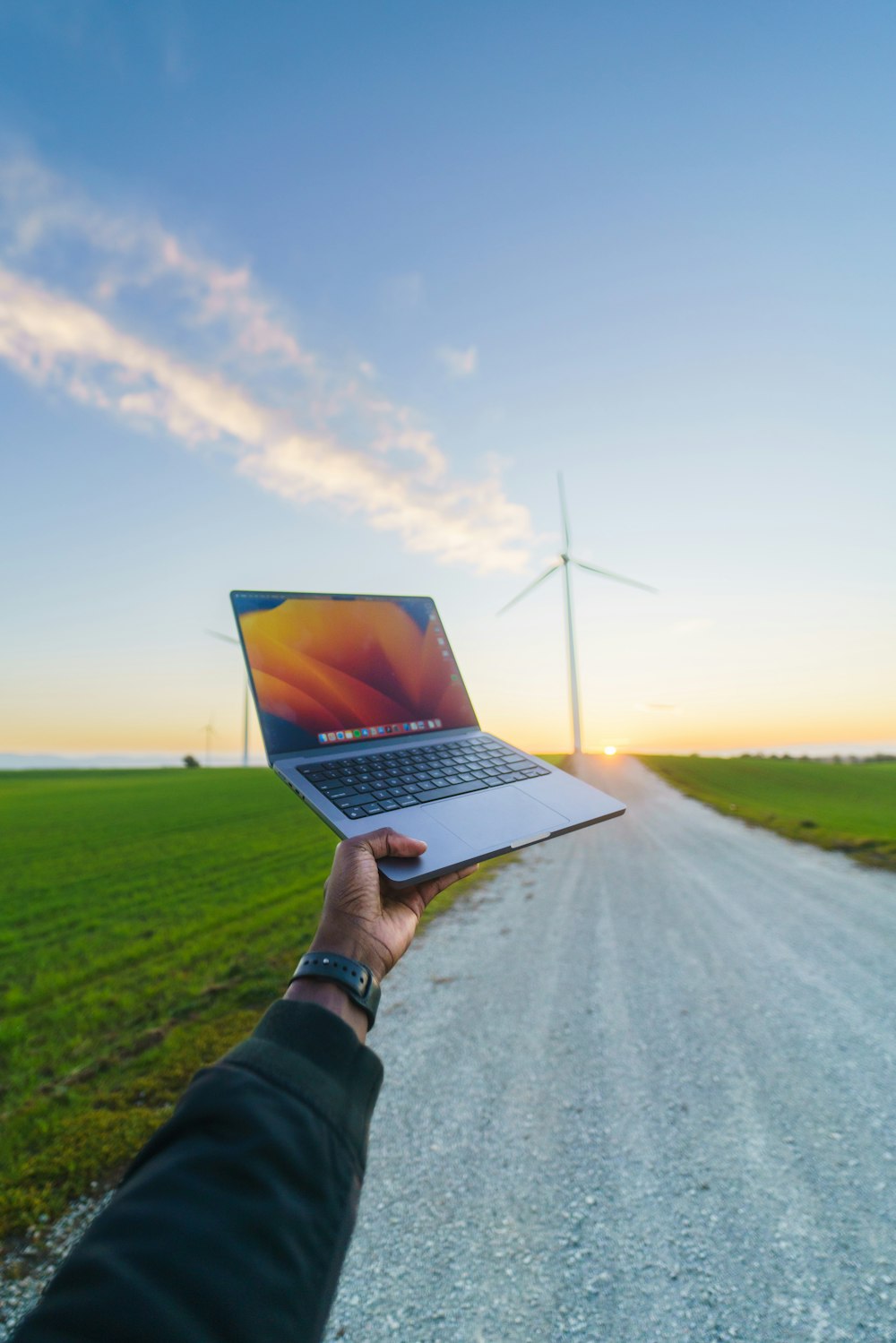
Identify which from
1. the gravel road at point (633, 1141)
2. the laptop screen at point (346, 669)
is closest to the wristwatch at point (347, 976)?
the laptop screen at point (346, 669)

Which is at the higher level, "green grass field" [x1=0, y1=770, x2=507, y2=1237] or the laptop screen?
the laptop screen

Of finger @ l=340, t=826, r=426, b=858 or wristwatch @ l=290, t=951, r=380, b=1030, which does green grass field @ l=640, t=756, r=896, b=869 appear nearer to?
finger @ l=340, t=826, r=426, b=858

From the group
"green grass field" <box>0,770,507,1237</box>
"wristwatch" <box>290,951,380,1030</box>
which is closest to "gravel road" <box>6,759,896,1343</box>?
"green grass field" <box>0,770,507,1237</box>

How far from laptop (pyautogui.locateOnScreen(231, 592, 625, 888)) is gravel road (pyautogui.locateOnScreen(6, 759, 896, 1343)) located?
3.37 meters

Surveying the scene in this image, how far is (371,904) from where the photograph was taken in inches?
74.6

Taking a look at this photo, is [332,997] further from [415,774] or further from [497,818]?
[415,774]

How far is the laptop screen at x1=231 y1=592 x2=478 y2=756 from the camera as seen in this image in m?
2.71

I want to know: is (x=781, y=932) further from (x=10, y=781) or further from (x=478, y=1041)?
(x=10, y=781)

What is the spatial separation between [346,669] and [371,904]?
1.23 meters

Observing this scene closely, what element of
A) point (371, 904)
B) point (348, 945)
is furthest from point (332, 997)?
point (371, 904)

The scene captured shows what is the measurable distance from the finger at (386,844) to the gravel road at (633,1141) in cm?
354

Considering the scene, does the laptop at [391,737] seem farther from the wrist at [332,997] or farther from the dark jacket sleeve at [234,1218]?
the dark jacket sleeve at [234,1218]

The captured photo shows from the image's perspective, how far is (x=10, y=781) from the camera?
221 feet

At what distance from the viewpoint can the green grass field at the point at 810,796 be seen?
17.9 metres
